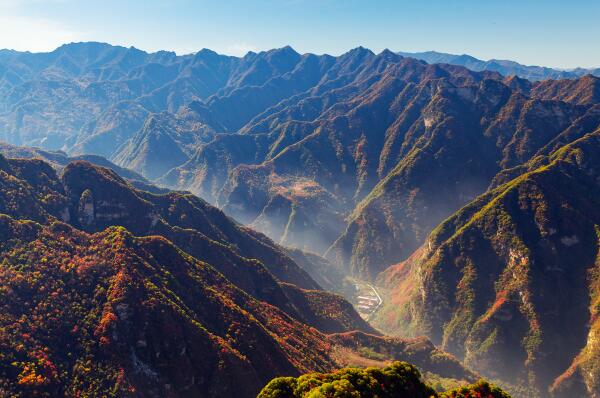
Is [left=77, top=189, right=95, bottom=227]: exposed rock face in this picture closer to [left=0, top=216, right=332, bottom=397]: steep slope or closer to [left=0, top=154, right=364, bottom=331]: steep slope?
[left=0, top=154, right=364, bottom=331]: steep slope

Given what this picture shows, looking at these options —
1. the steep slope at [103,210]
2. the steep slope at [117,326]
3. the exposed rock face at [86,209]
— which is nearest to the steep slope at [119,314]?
the steep slope at [117,326]

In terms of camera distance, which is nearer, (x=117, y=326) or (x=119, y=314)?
(x=117, y=326)

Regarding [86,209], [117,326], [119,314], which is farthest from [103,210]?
[117,326]

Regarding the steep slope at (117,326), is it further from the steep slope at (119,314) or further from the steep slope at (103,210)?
the steep slope at (103,210)

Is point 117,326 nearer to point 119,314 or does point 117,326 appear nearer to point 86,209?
point 119,314

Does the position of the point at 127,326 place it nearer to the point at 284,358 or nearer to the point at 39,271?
the point at 39,271

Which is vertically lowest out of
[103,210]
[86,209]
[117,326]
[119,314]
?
[117,326]

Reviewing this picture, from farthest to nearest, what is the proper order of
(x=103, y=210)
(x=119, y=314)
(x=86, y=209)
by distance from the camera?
(x=103, y=210) → (x=86, y=209) → (x=119, y=314)

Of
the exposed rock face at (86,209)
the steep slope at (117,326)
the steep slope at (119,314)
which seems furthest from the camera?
the exposed rock face at (86,209)

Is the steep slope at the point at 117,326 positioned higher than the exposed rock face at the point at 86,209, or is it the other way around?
the exposed rock face at the point at 86,209

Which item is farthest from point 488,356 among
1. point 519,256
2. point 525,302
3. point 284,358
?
point 284,358

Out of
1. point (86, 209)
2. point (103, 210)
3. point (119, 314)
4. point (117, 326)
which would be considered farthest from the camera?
point (103, 210)

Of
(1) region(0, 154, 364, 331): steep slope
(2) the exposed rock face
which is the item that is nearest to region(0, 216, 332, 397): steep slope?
(1) region(0, 154, 364, 331): steep slope
